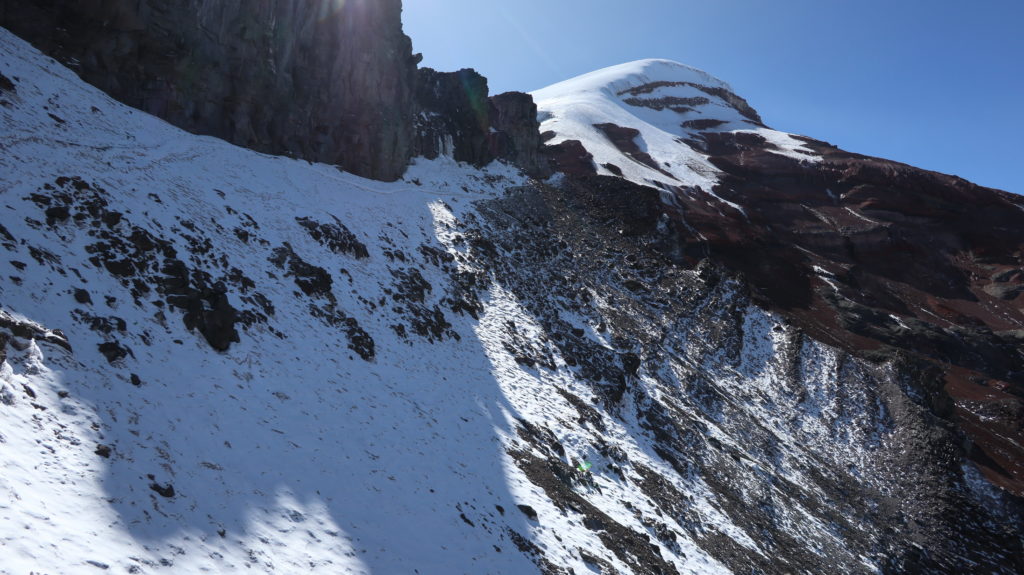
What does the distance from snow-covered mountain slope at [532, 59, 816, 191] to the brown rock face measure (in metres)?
35.6

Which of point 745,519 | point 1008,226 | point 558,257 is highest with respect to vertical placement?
point 1008,226

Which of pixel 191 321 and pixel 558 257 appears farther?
pixel 558 257

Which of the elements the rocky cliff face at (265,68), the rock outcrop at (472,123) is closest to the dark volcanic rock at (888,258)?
the rock outcrop at (472,123)

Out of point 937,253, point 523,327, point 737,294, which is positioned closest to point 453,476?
point 523,327

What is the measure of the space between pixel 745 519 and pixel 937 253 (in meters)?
61.4

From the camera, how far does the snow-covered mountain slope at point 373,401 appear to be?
320 inches

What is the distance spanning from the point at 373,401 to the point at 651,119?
104414mm

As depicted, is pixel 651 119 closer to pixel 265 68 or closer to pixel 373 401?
pixel 265 68

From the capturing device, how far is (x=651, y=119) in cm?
10500

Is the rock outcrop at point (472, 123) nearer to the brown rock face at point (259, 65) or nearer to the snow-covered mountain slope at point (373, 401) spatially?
the brown rock face at point (259, 65)

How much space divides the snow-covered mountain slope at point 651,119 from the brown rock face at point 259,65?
117ft

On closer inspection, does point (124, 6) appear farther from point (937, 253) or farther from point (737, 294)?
point (937, 253)

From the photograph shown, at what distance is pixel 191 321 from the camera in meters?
11.8

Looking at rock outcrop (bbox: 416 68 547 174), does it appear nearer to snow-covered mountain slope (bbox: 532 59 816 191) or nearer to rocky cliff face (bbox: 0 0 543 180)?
rocky cliff face (bbox: 0 0 543 180)
